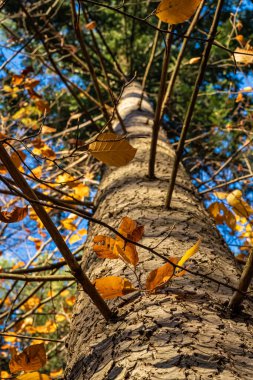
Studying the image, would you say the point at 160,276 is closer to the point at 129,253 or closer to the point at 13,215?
the point at 129,253

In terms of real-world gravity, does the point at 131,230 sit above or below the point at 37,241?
below

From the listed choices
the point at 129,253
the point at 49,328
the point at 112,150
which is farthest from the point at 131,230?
the point at 49,328

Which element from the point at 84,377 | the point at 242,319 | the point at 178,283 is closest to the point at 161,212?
the point at 178,283

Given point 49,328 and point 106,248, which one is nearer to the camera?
point 106,248

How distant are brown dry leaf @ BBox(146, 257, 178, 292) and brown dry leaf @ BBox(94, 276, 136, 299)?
0.13 ft

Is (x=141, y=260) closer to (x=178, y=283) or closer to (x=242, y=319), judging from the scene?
(x=178, y=283)

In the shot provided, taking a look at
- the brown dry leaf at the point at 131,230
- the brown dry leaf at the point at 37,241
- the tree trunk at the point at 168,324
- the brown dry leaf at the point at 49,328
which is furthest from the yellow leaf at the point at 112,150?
the brown dry leaf at the point at 37,241

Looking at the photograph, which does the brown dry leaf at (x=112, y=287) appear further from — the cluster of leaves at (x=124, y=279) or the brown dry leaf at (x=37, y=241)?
the brown dry leaf at (x=37, y=241)

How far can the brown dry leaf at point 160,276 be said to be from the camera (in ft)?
2.61

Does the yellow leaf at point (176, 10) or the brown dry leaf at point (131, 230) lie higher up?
the yellow leaf at point (176, 10)

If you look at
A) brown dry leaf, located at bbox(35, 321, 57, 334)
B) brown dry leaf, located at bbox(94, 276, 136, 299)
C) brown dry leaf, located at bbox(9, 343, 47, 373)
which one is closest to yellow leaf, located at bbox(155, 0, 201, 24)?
brown dry leaf, located at bbox(94, 276, 136, 299)

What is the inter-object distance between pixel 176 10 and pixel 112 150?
0.32 meters

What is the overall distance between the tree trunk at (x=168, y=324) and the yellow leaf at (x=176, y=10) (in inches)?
10.1

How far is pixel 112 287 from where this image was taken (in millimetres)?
819
